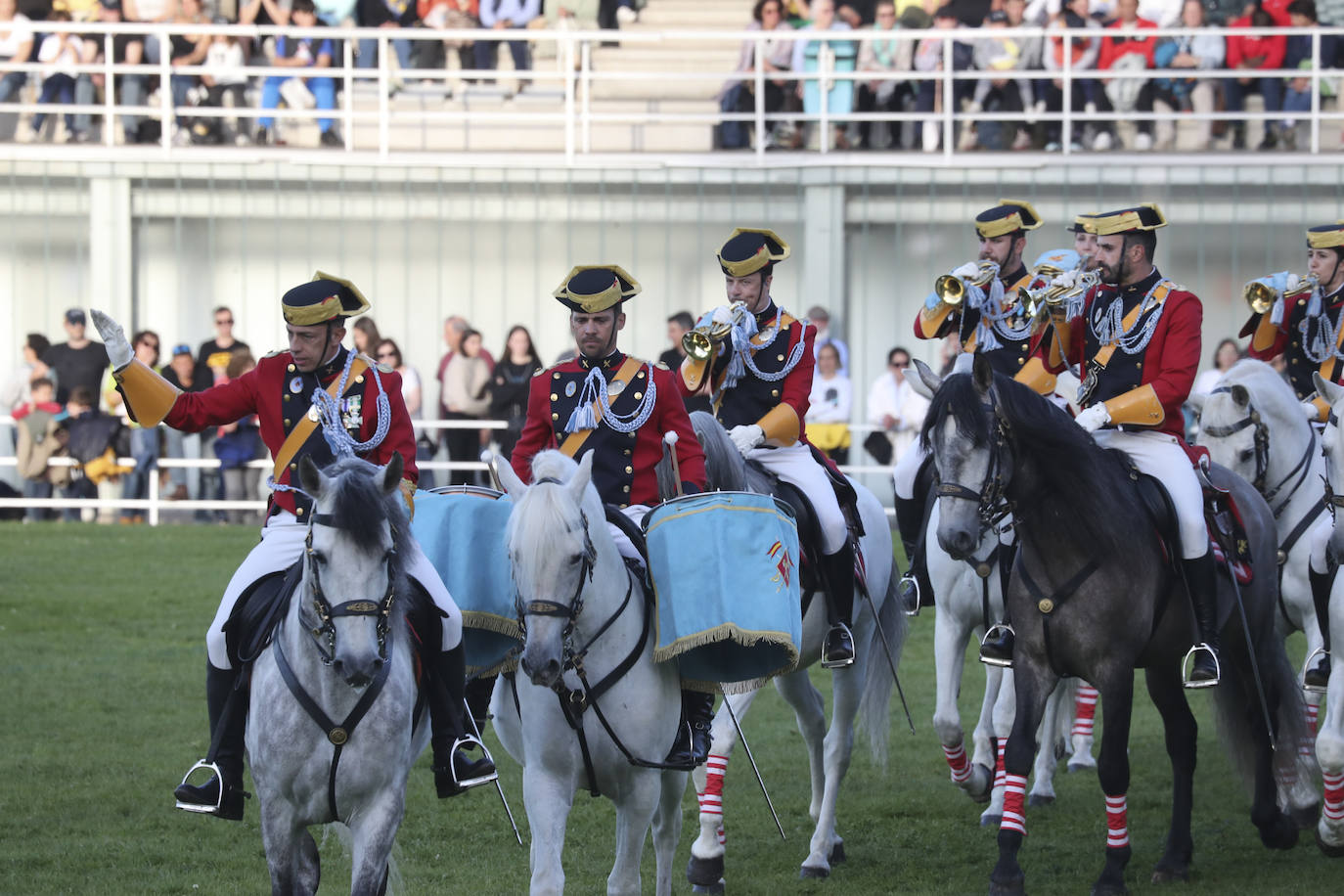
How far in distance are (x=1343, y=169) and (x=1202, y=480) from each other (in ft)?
48.6

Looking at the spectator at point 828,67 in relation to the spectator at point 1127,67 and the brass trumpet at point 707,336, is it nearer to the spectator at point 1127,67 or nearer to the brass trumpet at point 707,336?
the spectator at point 1127,67

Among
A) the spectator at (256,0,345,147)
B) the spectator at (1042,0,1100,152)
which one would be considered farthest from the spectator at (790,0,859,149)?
the spectator at (256,0,345,147)

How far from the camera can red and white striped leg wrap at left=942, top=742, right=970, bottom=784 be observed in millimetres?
10320

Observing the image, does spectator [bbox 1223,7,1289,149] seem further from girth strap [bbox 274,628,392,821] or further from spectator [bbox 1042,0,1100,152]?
girth strap [bbox 274,628,392,821]

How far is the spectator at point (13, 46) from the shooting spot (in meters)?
23.9

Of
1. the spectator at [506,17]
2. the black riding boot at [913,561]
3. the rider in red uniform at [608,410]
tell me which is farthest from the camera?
the spectator at [506,17]

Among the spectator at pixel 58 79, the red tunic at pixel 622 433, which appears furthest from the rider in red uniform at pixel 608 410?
the spectator at pixel 58 79

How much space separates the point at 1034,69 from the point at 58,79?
40.4ft

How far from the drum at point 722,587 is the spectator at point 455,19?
1793cm

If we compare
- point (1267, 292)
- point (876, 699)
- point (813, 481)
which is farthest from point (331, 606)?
point (1267, 292)

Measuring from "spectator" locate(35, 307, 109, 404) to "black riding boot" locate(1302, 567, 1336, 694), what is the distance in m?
15.3

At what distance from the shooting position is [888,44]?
78.3ft

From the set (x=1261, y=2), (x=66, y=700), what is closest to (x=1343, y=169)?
(x=1261, y=2)

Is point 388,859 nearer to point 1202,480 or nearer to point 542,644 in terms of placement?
point 542,644
